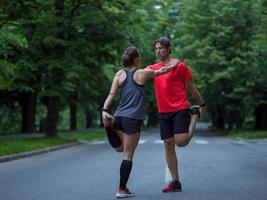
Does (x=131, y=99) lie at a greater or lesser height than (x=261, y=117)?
greater

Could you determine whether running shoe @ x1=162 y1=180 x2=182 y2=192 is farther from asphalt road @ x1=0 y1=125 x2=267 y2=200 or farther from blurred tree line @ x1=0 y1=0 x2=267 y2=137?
blurred tree line @ x1=0 y1=0 x2=267 y2=137

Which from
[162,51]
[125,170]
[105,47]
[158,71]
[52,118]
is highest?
[105,47]

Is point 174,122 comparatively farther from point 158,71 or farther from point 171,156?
point 158,71

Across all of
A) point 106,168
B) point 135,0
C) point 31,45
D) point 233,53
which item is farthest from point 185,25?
point 106,168

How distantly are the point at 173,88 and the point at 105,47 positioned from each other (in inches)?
687

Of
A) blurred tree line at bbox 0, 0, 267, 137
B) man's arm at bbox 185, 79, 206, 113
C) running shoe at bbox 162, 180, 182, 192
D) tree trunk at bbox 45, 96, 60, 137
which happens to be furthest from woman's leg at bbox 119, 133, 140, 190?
tree trunk at bbox 45, 96, 60, 137

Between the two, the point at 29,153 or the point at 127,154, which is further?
the point at 29,153

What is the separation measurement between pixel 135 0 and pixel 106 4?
210 centimetres

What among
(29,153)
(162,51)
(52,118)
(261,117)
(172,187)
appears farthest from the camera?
(261,117)

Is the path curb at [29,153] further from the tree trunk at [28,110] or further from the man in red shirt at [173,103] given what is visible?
the tree trunk at [28,110]

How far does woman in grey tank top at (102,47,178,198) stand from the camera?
748cm

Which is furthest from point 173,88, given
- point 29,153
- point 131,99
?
point 29,153

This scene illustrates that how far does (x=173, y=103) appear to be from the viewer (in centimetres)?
779

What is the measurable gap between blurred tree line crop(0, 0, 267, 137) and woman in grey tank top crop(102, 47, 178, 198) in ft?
27.6
